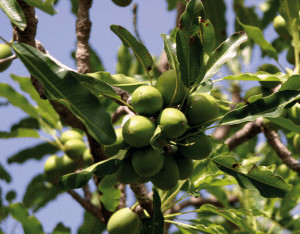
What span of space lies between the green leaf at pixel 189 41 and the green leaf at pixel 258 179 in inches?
12.0

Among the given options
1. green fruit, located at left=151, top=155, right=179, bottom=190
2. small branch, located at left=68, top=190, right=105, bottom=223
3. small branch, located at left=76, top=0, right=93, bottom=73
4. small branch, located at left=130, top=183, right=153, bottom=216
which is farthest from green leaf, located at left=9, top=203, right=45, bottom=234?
green fruit, located at left=151, top=155, right=179, bottom=190

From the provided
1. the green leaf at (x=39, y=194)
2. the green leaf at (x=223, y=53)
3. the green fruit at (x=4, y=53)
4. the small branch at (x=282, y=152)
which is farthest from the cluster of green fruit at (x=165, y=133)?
the green leaf at (x=39, y=194)

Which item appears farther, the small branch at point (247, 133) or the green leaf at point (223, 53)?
the small branch at point (247, 133)

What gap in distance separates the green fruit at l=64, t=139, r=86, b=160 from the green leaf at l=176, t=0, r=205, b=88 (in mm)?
1132

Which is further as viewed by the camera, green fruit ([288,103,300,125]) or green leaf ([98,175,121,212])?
green fruit ([288,103,300,125])

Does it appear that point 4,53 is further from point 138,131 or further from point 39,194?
point 39,194

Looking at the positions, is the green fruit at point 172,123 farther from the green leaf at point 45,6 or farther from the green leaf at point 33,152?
the green leaf at point 33,152

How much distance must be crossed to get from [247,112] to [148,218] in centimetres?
59

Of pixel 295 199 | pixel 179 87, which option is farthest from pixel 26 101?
pixel 295 199

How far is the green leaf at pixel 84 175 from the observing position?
1.10m

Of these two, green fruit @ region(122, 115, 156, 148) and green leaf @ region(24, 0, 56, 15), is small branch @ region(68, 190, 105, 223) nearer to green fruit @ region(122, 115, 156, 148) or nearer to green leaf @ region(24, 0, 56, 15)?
green fruit @ region(122, 115, 156, 148)

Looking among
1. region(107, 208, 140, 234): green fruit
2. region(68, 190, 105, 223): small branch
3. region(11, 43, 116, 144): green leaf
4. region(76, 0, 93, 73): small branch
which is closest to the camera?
region(11, 43, 116, 144): green leaf

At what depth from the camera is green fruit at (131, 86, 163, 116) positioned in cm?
115

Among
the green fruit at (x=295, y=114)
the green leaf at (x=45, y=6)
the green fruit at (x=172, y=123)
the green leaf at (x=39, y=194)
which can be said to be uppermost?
the green leaf at (x=45, y=6)
